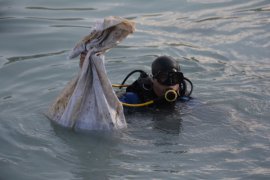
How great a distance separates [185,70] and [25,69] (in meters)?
2.20

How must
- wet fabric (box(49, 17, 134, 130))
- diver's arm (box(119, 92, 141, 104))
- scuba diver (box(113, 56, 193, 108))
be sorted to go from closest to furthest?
wet fabric (box(49, 17, 134, 130)) < scuba diver (box(113, 56, 193, 108)) < diver's arm (box(119, 92, 141, 104))

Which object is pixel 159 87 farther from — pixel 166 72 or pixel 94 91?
pixel 94 91

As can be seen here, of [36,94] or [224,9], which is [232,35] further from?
[36,94]

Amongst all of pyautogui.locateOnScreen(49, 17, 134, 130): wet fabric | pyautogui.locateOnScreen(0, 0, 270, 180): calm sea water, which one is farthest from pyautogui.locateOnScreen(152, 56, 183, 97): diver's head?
pyautogui.locateOnScreen(49, 17, 134, 130): wet fabric

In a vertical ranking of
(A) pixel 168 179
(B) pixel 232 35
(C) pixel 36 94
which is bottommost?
(A) pixel 168 179

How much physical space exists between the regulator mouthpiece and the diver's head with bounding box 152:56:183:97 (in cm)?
15

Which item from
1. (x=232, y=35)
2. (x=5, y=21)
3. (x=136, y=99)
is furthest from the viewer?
(x=5, y=21)

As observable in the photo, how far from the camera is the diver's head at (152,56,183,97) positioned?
6.43 meters

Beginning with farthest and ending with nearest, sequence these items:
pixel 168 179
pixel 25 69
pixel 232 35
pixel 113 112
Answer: pixel 232 35
pixel 25 69
pixel 113 112
pixel 168 179

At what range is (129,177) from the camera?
218 inches

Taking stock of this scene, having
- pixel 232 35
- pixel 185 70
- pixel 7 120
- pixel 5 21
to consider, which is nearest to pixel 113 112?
pixel 7 120

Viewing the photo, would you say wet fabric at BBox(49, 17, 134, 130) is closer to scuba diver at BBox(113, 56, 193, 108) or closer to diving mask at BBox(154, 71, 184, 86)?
scuba diver at BBox(113, 56, 193, 108)

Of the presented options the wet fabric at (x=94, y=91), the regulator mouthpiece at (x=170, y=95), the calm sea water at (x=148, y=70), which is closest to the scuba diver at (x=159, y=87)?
the regulator mouthpiece at (x=170, y=95)

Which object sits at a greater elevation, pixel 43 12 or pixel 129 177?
pixel 43 12
